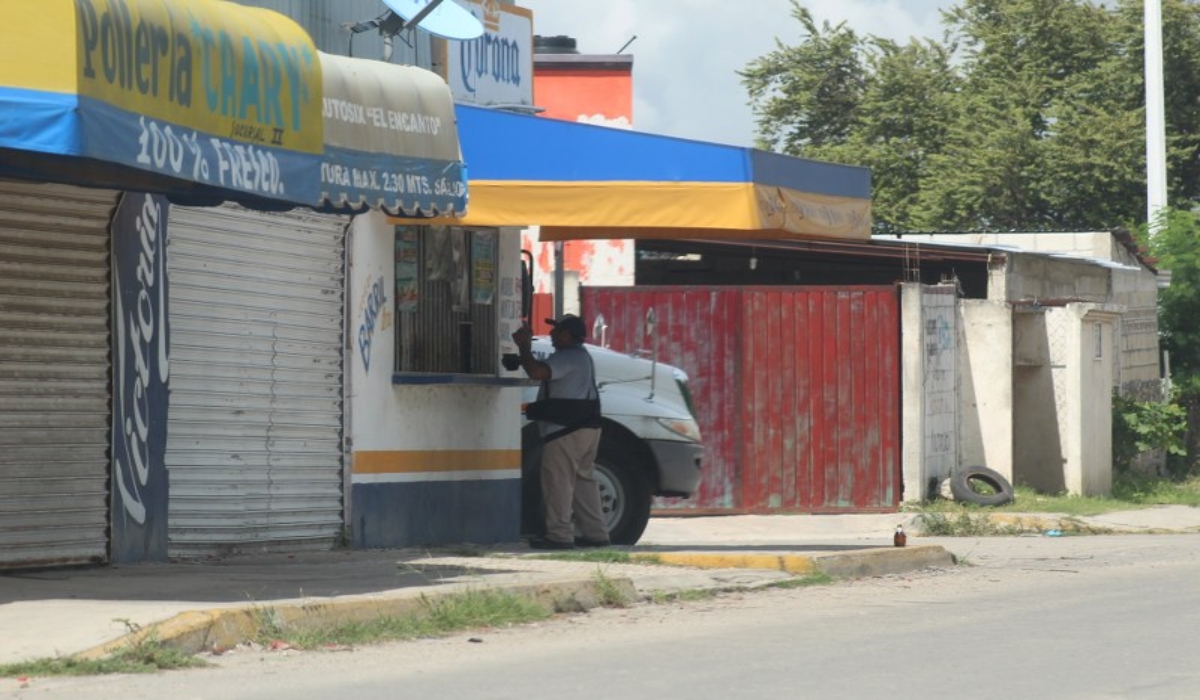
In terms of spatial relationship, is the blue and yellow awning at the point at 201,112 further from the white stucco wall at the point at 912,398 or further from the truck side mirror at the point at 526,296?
the white stucco wall at the point at 912,398

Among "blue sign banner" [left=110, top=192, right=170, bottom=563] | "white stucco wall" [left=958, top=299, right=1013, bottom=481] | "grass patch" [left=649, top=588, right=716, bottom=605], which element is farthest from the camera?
"white stucco wall" [left=958, top=299, right=1013, bottom=481]

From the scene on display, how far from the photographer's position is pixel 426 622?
10062 mm

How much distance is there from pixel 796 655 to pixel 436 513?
5.97 metres

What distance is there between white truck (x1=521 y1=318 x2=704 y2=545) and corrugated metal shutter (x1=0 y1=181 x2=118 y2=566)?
4774mm

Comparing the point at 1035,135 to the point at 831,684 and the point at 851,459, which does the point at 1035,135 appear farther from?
the point at 831,684

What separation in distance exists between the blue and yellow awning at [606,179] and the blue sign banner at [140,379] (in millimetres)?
2207

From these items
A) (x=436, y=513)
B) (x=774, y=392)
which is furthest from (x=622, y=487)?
(x=774, y=392)

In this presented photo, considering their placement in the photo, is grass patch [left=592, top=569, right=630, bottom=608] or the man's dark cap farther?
the man's dark cap

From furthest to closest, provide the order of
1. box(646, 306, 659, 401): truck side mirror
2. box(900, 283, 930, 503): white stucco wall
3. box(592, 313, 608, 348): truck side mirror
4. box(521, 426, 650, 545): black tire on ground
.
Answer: box(900, 283, 930, 503): white stucco wall, box(592, 313, 608, 348): truck side mirror, box(646, 306, 659, 401): truck side mirror, box(521, 426, 650, 545): black tire on ground

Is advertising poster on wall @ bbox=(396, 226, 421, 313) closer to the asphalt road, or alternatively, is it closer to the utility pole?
the asphalt road

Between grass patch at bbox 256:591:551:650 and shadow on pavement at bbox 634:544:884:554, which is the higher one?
grass patch at bbox 256:591:551:650

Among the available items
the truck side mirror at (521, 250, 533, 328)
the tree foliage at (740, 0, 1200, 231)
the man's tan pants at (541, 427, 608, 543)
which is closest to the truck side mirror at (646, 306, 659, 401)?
the truck side mirror at (521, 250, 533, 328)

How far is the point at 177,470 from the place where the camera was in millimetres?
12898

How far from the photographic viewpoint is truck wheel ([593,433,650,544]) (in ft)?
52.4
